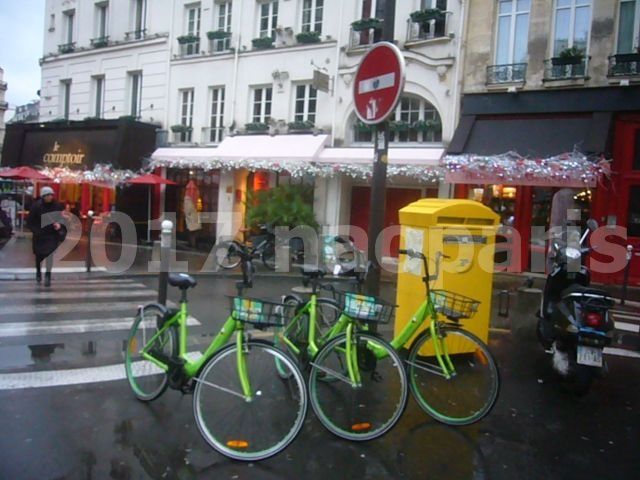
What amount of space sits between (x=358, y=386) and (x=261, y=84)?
15.4m

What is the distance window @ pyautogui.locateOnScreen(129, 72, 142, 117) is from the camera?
21.3m

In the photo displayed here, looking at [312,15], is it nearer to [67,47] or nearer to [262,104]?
[262,104]

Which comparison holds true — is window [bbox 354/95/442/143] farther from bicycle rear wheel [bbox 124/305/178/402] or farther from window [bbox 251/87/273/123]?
bicycle rear wheel [bbox 124/305/178/402]

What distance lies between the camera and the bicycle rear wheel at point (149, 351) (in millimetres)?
4528

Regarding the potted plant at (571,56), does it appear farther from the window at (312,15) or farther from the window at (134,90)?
the window at (134,90)

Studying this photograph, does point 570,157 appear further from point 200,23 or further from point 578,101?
point 200,23

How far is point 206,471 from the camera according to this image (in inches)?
141

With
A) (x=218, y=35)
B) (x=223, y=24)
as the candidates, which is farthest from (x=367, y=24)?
(x=223, y=24)

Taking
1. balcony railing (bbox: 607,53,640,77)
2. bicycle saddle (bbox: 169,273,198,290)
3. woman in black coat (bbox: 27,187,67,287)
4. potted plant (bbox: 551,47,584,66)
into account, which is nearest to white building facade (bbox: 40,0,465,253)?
potted plant (bbox: 551,47,584,66)

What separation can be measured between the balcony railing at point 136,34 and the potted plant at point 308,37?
6643mm

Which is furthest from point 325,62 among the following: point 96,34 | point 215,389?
point 215,389

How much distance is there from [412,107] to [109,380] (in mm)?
12633

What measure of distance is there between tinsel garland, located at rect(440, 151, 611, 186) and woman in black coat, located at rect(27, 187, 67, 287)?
834 cm

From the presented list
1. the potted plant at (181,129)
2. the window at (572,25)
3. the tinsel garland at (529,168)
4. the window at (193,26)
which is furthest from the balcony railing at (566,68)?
the window at (193,26)
